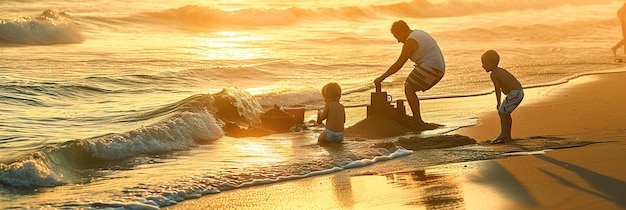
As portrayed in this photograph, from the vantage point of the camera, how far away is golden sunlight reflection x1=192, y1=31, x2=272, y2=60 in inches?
857

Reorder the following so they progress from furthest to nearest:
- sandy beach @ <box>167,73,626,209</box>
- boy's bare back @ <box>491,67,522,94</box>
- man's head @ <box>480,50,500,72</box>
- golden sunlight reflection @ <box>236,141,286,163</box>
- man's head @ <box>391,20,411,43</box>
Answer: man's head @ <box>391,20,411,43</box>
boy's bare back @ <box>491,67,522,94</box>
man's head @ <box>480,50,500,72</box>
golden sunlight reflection @ <box>236,141,286,163</box>
sandy beach @ <box>167,73,626,209</box>

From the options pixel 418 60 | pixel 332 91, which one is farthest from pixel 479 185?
pixel 418 60

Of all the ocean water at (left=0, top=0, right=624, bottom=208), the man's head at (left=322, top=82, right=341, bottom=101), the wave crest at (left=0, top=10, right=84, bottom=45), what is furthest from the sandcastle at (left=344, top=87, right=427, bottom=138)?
the wave crest at (left=0, top=10, right=84, bottom=45)

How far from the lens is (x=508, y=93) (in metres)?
9.48

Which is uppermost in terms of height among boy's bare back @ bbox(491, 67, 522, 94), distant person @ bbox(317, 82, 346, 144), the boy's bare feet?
boy's bare back @ bbox(491, 67, 522, 94)

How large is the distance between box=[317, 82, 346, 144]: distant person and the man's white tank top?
142 centimetres

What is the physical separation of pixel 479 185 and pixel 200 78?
11.0m

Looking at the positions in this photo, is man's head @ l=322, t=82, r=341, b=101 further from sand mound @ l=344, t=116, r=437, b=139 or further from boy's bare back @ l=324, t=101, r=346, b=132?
sand mound @ l=344, t=116, r=437, b=139

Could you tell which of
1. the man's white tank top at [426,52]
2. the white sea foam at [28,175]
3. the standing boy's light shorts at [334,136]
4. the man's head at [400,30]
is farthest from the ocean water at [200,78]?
the man's head at [400,30]

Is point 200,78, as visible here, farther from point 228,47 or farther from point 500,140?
point 500,140

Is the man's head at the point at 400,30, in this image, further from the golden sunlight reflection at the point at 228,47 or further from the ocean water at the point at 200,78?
the golden sunlight reflection at the point at 228,47

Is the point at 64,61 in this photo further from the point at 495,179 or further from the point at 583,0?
the point at 583,0

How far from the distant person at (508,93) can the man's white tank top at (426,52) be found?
1338 mm

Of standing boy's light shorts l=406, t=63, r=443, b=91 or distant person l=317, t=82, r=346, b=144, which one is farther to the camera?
standing boy's light shorts l=406, t=63, r=443, b=91
